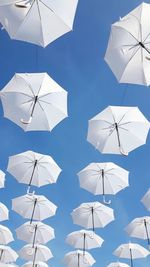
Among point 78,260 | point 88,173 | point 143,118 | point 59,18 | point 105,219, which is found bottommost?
point 78,260

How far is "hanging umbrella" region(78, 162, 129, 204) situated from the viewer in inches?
730

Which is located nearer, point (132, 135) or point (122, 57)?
point (122, 57)

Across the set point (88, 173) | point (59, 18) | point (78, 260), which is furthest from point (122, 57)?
point (78, 260)

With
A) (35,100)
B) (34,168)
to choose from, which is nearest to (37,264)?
(34,168)

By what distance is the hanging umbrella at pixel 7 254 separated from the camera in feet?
86.0

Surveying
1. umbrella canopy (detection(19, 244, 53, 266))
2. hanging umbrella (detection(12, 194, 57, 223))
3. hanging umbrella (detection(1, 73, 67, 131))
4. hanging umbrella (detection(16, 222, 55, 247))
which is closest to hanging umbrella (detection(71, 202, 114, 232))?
hanging umbrella (detection(12, 194, 57, 223))

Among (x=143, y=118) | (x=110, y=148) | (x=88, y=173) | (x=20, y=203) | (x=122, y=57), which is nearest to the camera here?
(x=122, y=57)

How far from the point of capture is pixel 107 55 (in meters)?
11.8

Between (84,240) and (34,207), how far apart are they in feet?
17.7

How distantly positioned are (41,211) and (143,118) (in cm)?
1041

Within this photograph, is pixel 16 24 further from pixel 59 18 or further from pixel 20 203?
pixel 20 203

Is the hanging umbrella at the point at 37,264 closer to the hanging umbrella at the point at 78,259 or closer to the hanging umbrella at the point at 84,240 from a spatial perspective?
the hanging umbrella at the point at 78,259

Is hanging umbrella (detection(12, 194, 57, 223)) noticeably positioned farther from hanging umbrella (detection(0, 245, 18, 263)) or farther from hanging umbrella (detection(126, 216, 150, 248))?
hanging umbrella (detection(0, 245, 18, 263))

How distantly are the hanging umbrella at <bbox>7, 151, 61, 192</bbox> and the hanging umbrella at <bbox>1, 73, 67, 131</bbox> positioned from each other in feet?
11.4
